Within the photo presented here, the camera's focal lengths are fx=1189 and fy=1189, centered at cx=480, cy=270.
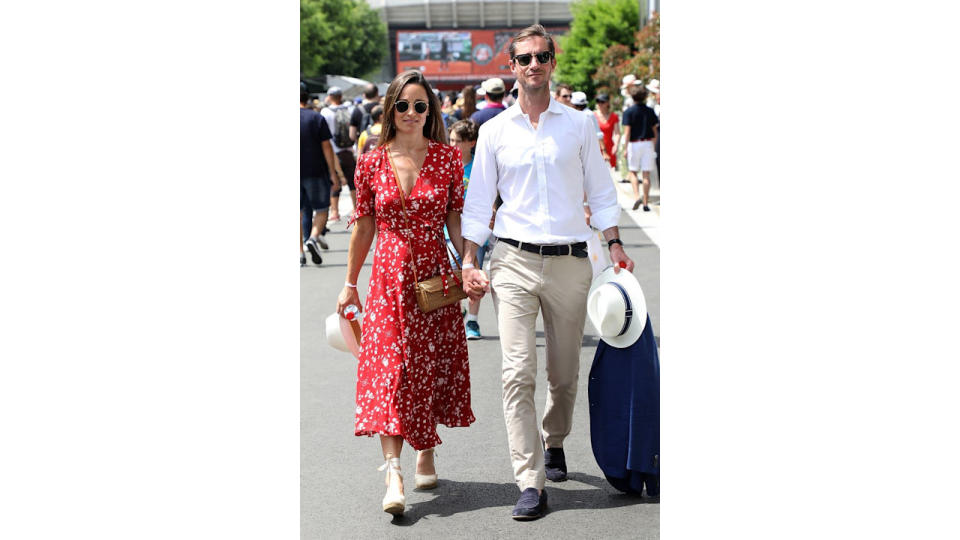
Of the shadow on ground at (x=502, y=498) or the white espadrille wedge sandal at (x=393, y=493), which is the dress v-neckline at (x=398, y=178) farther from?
the shadow on ground at (x=502, y=498)

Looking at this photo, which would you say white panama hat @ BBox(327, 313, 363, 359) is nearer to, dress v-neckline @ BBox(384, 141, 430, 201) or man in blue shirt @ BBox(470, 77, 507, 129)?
dress v-neckline @ BBox(384, 141, 430, 201)

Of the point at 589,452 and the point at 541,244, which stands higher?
the point at 541,244

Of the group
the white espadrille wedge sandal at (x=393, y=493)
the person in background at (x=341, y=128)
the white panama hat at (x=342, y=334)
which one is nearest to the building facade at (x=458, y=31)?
the person in background at (x=341, y=128)

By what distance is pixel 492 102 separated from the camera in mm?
11062

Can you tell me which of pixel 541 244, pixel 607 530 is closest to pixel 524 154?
pixel 541 244

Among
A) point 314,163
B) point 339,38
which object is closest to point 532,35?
point 314,163

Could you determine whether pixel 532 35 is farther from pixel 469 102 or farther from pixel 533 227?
pixel 469 102

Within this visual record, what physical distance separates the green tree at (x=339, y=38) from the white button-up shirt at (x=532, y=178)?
76285 mm

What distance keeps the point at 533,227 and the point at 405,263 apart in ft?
1.93

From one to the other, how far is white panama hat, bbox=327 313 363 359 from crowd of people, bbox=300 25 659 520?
0.48ft

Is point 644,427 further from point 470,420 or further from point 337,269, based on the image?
point 337,269

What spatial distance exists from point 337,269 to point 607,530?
362 inches

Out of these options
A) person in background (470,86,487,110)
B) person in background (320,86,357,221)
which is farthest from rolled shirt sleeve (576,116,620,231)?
person in background (320,86,357,221)

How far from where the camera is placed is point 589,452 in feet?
19.9
